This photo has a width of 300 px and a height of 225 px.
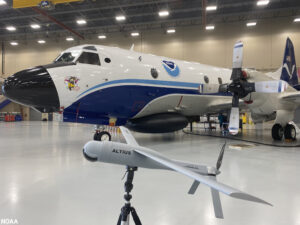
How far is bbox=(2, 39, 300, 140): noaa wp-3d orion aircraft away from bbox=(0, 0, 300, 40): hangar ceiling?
12417 mm

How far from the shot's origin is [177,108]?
8461mm

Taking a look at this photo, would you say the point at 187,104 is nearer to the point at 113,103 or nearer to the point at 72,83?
the point at 113,103

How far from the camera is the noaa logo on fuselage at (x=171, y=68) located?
8.05 meters

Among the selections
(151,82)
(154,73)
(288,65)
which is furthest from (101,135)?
(288,65)

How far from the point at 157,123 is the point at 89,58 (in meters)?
3.26

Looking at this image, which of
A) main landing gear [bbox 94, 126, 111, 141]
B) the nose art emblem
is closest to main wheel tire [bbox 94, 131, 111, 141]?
main landing gear [bbox 94, 126, 111, 141]

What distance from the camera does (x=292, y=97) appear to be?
7625 mm

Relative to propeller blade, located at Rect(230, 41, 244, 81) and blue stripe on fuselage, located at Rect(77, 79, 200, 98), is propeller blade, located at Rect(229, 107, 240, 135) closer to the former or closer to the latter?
propeller blade, located at Rect(230, 41, 244, 81)

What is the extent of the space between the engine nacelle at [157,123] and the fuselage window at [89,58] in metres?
2.62

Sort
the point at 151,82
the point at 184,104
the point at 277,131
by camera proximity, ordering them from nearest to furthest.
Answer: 1. the point at 151,82
2. the point at 184,104
3. the point at 277,131

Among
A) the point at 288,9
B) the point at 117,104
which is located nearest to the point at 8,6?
the point at 117,104

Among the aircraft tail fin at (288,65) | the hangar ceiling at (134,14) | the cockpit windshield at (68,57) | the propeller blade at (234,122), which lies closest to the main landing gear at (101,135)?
the cockpit windshield at (68,57)

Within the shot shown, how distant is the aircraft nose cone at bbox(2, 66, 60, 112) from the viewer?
5.36 meters

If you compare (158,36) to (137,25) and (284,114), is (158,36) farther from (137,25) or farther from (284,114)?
(284,114)
